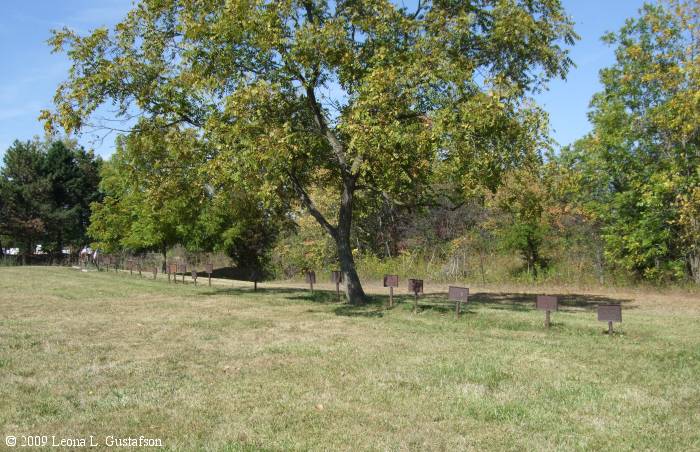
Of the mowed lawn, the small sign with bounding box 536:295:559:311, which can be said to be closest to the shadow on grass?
the mowed lawn

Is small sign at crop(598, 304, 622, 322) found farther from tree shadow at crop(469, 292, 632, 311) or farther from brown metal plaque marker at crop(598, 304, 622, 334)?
tree shadow at crop(469, 292, 632, 311)

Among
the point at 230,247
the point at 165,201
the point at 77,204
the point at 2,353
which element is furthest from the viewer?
the point at 77,204

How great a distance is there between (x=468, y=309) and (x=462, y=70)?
6.01m

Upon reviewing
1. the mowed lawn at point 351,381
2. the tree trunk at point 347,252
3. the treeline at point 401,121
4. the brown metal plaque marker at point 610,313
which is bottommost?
the mowed lawn at point 351,381

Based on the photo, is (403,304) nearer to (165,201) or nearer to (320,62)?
(320,62)

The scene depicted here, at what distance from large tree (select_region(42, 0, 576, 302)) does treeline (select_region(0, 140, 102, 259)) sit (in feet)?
111

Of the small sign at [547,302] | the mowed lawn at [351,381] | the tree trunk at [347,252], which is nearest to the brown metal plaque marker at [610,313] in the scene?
the mowed lawn at [351,381]

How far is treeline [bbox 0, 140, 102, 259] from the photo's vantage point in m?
48.2

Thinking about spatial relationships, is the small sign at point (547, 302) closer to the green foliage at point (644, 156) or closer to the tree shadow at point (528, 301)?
the tree shadow at point (528, 301)

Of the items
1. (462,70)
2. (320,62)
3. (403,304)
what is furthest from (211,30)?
(403,304)

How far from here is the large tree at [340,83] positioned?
42.7 ft

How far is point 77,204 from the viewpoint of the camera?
54.0 meters

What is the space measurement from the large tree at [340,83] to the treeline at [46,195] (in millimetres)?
33682

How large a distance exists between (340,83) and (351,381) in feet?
30.4
